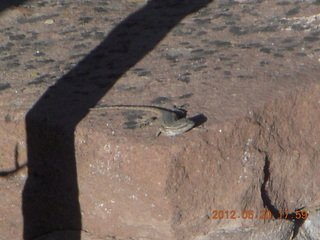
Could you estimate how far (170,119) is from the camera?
7.82 ft

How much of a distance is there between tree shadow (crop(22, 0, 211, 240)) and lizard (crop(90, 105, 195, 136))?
0.16 meters

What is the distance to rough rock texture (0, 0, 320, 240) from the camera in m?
2.38

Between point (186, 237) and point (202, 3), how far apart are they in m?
1.46

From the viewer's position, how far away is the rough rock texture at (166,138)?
7.79 ft

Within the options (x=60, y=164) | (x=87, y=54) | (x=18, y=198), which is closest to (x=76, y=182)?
(x=60, y=164)

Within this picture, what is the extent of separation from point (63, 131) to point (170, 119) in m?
0.36

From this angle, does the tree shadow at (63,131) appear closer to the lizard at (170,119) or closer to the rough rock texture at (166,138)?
the rough rock texture at (166,138)

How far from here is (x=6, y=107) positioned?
2.59 meters

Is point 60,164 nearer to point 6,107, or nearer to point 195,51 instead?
point 6,107
